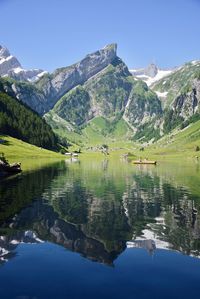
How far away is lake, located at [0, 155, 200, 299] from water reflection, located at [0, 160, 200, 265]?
0.10 meters

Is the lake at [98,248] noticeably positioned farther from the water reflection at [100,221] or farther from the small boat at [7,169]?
the small boat at [7,169]

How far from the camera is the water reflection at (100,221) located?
127 feet

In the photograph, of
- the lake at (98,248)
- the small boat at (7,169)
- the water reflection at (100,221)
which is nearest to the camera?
the lake at (98,248)

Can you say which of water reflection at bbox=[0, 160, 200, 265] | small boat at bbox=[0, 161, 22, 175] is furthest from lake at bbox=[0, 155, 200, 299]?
small boat at bbox=[0, 161, 22, 175]

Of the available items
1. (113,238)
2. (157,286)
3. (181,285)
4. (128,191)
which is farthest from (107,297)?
(128,191)

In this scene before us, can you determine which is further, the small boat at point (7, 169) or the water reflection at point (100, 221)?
the small boat at point (7, 169)

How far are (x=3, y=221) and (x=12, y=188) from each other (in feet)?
113

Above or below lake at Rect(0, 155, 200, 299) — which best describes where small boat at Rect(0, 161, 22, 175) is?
above

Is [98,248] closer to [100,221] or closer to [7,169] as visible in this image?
[100,221]

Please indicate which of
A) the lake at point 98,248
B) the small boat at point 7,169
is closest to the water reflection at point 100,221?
the lake at point 98,248

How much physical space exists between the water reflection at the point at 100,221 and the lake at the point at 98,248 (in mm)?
98

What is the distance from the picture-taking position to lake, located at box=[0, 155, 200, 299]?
27.5m

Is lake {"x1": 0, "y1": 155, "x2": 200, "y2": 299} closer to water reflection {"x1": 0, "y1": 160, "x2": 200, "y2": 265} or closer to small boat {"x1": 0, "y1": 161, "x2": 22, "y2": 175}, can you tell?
water reflection {"x1": 0, "y1": 160, "x2": 200, "y2": 265}

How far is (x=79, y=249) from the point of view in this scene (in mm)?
37281
